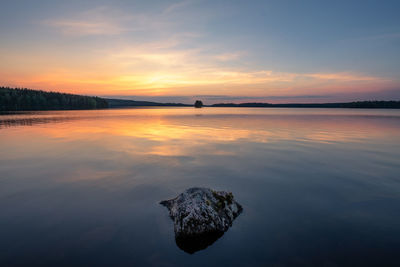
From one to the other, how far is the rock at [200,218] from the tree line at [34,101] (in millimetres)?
162934

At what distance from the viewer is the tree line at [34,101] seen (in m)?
128

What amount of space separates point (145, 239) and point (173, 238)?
0.82 metres

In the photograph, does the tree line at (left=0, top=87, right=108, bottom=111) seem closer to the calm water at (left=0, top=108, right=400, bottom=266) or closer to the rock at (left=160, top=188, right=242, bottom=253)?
the calm water at (left=0, top=108, right=400, bottom=266)

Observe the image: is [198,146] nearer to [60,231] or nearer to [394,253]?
[60,231]

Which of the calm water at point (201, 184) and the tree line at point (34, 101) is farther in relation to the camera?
the tree line at point (34, 101)

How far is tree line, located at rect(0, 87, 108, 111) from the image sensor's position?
420ft

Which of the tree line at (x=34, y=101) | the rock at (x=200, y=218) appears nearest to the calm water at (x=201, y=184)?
the rock at (x=200, y=218)

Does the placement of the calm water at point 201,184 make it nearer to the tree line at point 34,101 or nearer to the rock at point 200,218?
the rock at point 200,218

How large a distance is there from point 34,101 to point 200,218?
564 ft

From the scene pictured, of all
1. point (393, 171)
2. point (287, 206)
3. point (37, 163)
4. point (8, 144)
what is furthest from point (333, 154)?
point (8, 144)

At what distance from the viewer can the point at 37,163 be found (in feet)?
47.5

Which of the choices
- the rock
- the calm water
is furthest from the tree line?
the rock

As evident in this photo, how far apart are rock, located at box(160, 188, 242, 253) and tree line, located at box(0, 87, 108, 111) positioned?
16293 cm

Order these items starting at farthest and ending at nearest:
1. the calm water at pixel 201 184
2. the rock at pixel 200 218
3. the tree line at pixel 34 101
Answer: the tree line at pixel 34 101
the rock at pixel 200 218
the calm water at pixel 201 184
